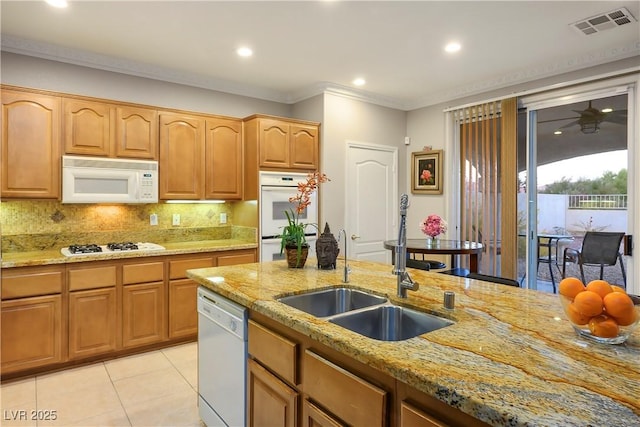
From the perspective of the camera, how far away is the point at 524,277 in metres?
4.11

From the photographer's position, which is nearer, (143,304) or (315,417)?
(315,417)

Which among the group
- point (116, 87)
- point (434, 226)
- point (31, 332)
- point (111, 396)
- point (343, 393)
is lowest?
point (111, 396)

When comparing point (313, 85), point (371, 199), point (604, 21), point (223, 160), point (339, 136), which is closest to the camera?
point (604, 21)

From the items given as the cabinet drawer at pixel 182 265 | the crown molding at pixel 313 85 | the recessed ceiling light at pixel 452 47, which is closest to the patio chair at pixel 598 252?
the crown molding at pixel 313 85

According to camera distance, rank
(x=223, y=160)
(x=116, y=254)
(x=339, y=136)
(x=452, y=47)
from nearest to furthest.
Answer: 1. (x=116, y=254)
2. (x=452, y=47)
3. (x=223, y=160)
4. (x=339, y=136)

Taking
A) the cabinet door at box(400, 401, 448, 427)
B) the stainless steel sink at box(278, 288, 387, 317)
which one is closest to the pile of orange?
the cabinet door at box(400, 401, 448, 427)

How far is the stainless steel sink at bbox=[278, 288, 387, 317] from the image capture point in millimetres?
1908

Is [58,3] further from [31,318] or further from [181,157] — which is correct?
[31,318]

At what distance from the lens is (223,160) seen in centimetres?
404

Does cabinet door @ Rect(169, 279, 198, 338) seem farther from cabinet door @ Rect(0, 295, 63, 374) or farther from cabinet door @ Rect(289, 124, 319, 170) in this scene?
cabinet door @ Rect(289, 124, 319, 170)

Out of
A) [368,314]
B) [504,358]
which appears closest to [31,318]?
[368,314]

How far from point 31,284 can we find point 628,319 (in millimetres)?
3567

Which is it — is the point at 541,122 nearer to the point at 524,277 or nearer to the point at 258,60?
the point at 524,277

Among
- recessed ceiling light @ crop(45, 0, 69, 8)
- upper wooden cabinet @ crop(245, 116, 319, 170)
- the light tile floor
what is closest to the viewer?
the light tile floor
